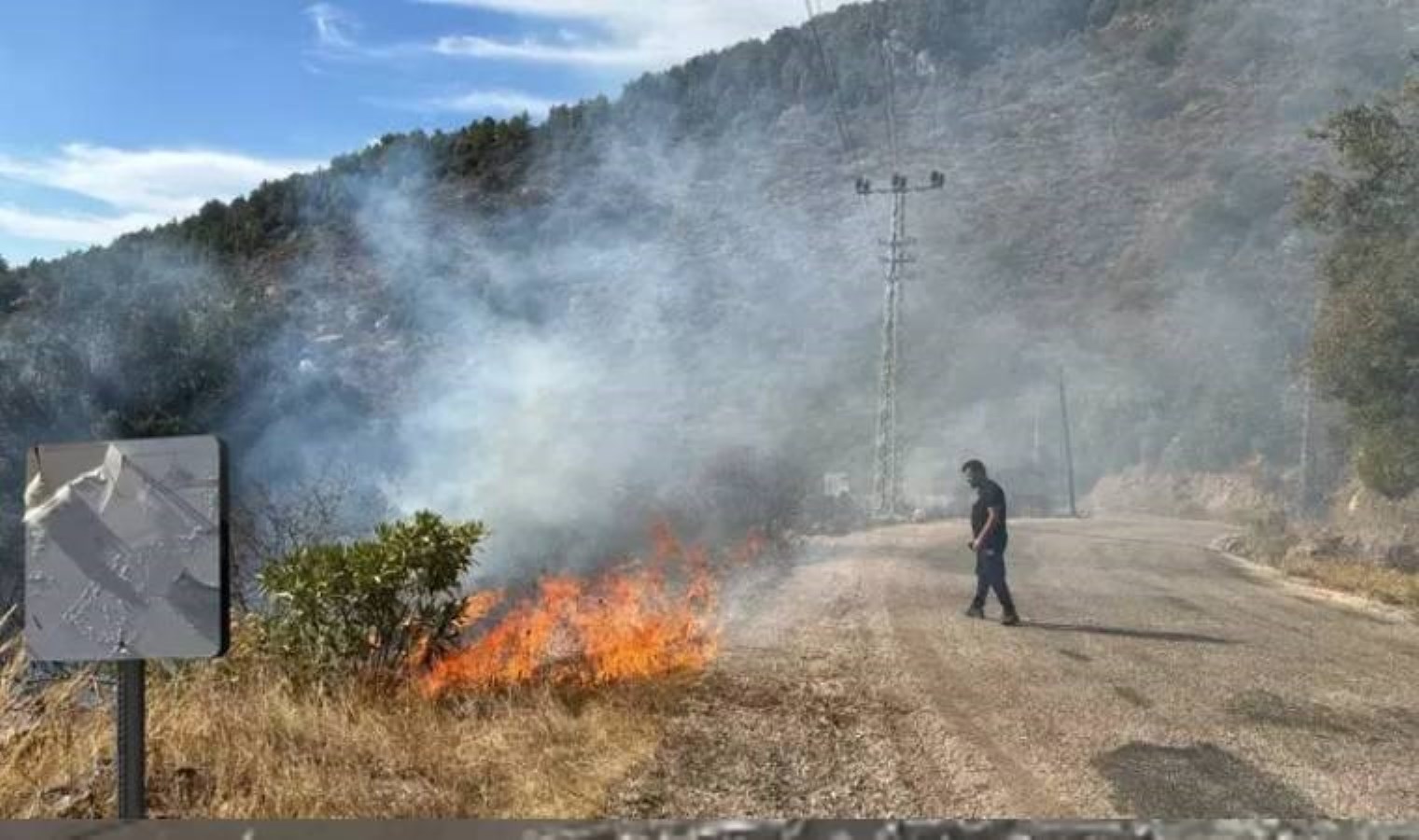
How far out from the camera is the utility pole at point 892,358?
350 inches

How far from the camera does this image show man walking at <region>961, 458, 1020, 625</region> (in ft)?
29.3

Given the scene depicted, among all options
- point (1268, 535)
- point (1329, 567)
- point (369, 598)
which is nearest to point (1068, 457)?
point (1268, 535)

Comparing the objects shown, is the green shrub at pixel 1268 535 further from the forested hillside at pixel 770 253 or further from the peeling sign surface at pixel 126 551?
the peeling sign surface at pixel 126 551

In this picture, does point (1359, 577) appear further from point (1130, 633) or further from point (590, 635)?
point (590, 635)

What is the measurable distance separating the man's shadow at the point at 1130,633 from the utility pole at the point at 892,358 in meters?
2.18

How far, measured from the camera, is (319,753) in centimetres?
476

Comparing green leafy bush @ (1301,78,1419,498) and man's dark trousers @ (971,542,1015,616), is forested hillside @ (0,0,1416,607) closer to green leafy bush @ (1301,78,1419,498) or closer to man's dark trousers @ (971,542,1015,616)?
green leafy bush @ (1301,78,1419,498)

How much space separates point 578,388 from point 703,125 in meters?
3.76

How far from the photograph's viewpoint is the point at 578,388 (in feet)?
41.8

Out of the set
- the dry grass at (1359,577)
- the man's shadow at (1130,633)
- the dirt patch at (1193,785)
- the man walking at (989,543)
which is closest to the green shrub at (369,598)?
the dirt patch at (1193,785)

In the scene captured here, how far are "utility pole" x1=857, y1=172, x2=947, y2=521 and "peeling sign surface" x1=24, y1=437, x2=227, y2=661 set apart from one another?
579 cm

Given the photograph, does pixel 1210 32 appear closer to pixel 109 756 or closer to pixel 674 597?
pixel 674 597

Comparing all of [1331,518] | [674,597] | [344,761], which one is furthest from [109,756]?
[1331,518]

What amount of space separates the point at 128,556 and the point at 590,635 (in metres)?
4.91
